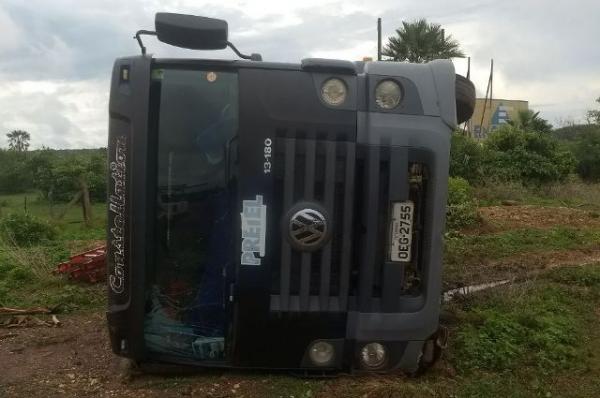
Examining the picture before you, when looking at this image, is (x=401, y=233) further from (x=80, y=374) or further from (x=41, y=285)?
(x=41, y=285)

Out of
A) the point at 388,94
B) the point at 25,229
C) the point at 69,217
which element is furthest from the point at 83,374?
the point at 69,217

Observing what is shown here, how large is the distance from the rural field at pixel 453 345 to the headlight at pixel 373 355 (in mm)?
109

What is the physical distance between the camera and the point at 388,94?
3.23 m

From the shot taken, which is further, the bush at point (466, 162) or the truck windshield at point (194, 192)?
the bush at point (466, 162)

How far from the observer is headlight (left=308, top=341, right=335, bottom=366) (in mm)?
3234

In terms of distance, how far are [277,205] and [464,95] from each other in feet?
5.24

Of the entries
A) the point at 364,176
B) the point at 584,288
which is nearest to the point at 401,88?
the point at 364,176

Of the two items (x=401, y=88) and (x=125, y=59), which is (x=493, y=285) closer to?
(x=401, y=88)

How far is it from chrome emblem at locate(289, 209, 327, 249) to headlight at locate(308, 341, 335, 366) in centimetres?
55

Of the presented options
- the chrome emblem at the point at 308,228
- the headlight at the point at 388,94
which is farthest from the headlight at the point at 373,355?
the headlight at the point at 388,94

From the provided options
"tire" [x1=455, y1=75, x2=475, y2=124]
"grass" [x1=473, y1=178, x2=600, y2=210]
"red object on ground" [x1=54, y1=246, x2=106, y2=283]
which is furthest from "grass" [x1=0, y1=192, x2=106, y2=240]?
"tire" [x1=455, y1=75, x2=475, y2=124]

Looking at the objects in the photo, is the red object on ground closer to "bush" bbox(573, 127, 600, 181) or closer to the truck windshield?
the truck windshield

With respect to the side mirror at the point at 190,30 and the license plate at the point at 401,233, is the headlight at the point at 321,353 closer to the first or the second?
the license plate at the point at 401,233

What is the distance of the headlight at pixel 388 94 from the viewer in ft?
10.5
